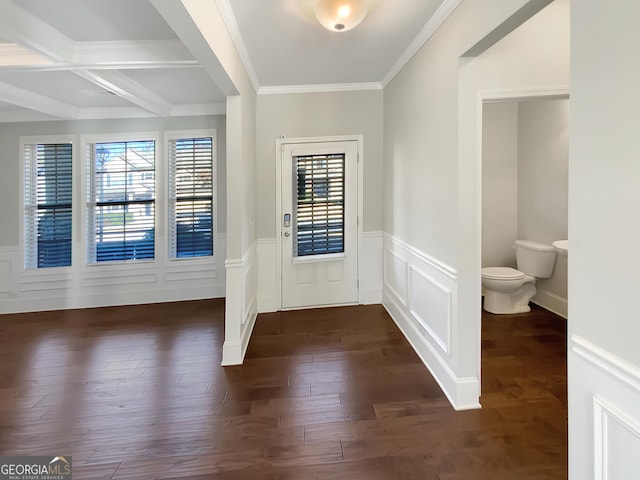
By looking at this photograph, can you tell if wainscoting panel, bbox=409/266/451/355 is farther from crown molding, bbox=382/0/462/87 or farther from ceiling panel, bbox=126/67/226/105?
ceiling panel, bbox=126/67/226/105

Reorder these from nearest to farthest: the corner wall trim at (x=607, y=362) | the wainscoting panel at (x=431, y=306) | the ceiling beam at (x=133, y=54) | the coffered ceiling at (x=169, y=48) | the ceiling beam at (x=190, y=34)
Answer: the corner wall trim at (x=607, y=362) → the ceiling beam at (x=190, y=34) → the coffered ceiling at (x=169, y=48) → the wainscoting panel at (x=431, y=306) → the ceiling beam at (x=133, y=54)

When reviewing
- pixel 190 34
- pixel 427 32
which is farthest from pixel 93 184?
pixel 427 32

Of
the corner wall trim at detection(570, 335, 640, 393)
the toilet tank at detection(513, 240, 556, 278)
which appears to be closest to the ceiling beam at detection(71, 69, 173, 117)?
the corner wall trim at detection(570, 335, 640, 393)

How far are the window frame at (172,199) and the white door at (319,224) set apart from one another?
1.12m

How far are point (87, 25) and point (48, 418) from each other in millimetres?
2583

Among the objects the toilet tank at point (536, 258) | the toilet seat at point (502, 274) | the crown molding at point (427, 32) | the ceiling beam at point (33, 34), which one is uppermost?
the crown molding at point (427, 32)

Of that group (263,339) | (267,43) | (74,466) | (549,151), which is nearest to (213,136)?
(267,43)

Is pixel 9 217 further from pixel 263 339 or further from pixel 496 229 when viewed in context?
pixel 496 229

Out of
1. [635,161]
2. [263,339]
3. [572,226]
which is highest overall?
[635,161]

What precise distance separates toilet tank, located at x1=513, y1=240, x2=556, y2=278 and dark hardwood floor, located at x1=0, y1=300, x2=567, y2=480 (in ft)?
1.81

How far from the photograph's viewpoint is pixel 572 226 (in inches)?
44.3

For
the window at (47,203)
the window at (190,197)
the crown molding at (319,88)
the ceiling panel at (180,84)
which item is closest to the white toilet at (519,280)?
the crown molding at (319,88)

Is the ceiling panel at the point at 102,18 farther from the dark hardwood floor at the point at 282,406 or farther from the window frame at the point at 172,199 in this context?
the dark hardwood floor at the point at 282,406

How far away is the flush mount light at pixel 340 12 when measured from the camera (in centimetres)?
184
